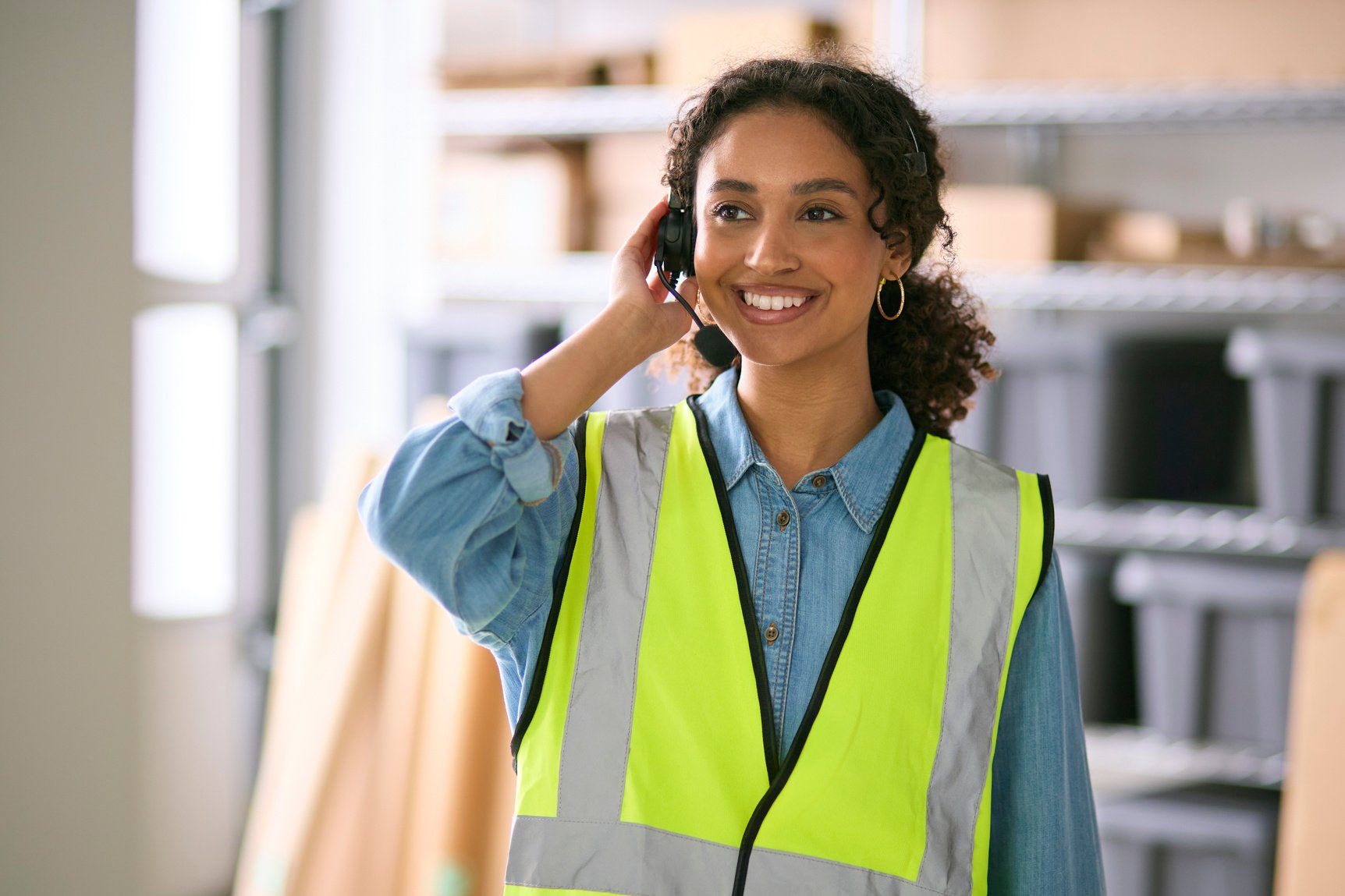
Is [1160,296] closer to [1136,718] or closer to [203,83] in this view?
[1136,718]

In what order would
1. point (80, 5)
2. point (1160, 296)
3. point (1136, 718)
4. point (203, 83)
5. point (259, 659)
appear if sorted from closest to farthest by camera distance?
point (80, 5) → point (1160, 296) → point (1136, 718) → point (203, 83) → point (259, 659)

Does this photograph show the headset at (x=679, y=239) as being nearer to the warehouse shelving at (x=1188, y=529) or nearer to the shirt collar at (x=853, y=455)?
the shirt collar at (x=853, y=455)

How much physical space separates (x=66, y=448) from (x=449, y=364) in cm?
116

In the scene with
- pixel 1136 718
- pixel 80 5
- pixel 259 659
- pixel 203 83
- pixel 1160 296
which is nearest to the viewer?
pixel 80 5

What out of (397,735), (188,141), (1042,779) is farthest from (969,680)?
(188,141)

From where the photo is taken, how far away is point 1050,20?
258 cm

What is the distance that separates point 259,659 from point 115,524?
50.7 inches

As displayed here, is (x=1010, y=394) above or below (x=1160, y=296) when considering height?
below

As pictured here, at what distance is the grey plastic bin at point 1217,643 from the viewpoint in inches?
96.5

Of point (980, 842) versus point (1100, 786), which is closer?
point (980, 842)

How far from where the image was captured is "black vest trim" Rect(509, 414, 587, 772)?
118cm

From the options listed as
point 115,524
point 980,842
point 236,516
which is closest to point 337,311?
point 236,516

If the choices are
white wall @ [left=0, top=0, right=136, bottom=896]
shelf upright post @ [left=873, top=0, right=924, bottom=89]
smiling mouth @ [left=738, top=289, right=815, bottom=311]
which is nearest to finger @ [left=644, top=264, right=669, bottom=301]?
smiling mouth @ [left=738, top=289, right=815, bottom=311]

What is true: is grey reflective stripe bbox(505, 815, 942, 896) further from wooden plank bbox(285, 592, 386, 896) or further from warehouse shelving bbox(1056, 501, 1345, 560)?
warehouse shelving bbox(1056, 501, 1345, 560)
